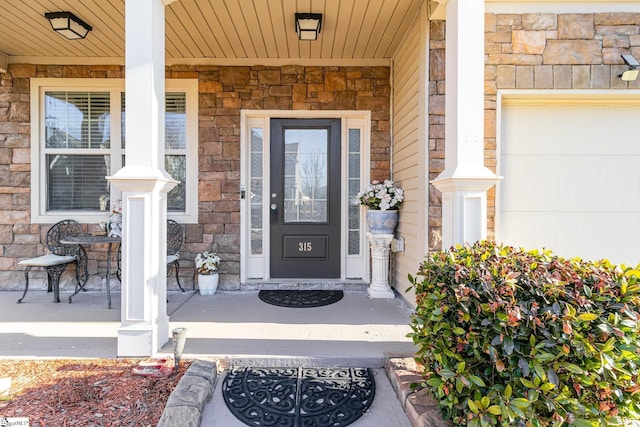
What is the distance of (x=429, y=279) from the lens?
5.68 feet

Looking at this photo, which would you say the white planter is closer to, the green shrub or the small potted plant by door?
the small potted plant by door

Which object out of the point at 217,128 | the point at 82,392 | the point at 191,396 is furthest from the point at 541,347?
the point at 217,128

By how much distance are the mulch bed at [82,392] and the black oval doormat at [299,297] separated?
1335mm

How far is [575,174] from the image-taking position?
3008 millimetres

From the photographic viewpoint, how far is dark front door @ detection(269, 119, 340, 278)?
394 cm

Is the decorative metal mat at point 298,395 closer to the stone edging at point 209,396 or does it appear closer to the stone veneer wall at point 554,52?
the stone edging at point 209,396

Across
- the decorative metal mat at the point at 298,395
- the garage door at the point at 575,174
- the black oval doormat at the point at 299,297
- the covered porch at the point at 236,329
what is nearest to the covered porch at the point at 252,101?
the black oval doormat at the point at 299,297

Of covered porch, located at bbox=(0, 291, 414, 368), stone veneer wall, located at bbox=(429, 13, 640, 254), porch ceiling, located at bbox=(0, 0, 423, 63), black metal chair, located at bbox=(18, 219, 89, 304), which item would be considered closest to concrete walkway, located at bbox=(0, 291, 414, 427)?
covered porch, located at bbox=(0, 291, 414, 368)

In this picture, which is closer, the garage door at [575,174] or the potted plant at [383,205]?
the garage door at [575,174]

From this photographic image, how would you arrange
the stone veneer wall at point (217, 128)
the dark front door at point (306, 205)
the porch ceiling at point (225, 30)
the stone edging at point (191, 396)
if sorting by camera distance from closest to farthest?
1. the stone edging at point (191, 396)
2. the porch ceiling at point (225, 30)
3. the stone veneer wall at point (217, 128)
4. the dark front door at point (306, 205)

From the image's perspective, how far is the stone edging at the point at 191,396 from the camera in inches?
61.5

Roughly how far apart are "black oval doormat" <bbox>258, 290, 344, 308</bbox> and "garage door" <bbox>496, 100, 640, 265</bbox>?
170 centimetres

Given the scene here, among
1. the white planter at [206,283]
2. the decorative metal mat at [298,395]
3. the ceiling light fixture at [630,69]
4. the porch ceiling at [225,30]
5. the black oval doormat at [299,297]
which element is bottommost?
the decorative metal mat at [298,395]

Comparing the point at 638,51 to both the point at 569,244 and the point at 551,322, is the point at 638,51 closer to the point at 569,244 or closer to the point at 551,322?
the point at 569,244
